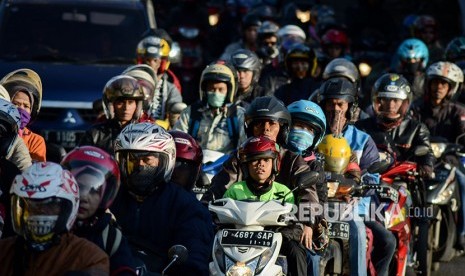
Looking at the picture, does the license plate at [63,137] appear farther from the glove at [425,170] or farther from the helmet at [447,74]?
the glove at [425,170]

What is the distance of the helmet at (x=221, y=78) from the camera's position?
17.1 m

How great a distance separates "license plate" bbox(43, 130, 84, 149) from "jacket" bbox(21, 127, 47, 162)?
12.1ft

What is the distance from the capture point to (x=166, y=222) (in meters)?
11.7

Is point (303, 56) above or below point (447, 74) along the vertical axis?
above

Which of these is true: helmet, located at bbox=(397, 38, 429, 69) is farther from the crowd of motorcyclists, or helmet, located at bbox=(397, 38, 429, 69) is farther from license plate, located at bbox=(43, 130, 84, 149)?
license plate, located at bbox=(43, 130, 84, 149)

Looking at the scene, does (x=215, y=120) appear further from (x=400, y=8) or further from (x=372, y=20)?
(x=400, y=8)

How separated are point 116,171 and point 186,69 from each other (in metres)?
16.9

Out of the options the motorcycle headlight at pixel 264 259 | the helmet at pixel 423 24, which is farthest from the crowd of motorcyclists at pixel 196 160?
the helmet at pixel 423 24

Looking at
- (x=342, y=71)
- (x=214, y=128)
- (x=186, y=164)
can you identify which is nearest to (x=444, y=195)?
(x=214, y=128)

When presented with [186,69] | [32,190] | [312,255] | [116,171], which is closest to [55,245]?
[32,190]

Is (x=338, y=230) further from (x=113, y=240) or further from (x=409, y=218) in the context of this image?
(x=113, y=240)

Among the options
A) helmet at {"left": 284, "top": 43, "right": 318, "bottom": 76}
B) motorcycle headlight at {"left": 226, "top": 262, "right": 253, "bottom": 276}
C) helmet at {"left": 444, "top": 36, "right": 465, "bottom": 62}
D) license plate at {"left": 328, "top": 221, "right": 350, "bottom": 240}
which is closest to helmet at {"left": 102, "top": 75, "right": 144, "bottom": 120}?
license plate at {"left": 328, "top": 221, "right": 350, "bottom": 240}

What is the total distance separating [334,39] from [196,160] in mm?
12078

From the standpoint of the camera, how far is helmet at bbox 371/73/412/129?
16.6 metres
